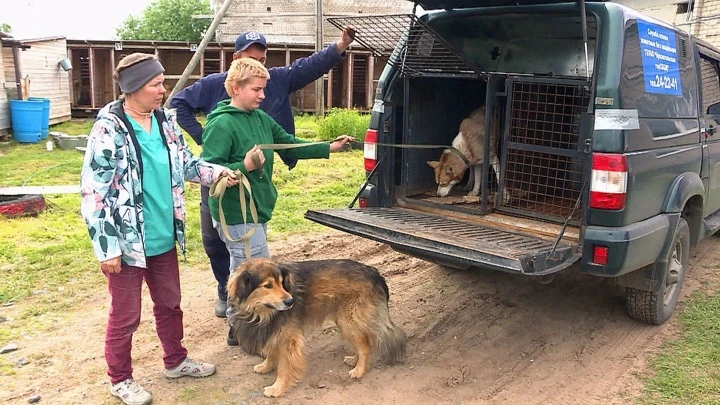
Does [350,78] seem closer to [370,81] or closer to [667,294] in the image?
[370,81]

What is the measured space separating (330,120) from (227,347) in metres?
8.80

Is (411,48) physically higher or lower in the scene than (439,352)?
higher

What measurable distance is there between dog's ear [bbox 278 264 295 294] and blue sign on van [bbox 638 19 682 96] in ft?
7.98

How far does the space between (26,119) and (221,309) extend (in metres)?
11.1

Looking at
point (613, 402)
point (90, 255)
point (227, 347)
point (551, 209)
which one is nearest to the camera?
point (613, 402)

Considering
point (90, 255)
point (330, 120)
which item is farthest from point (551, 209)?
point (330, 120)

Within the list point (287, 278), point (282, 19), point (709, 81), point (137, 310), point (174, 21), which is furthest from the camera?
point (174, 21)

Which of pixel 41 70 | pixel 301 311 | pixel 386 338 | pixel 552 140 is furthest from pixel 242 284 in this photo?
pixel 41 70

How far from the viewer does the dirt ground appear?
3.22 m

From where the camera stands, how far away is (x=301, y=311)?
3.29 meters

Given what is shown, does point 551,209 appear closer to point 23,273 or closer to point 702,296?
point 702,296

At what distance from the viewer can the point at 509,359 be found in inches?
145

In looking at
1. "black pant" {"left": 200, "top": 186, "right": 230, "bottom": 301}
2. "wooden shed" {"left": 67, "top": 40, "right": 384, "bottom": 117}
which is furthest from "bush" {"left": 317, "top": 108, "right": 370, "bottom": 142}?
"black pant" {"left": 200, "top": 186, "right": 230, "bottom": 301}

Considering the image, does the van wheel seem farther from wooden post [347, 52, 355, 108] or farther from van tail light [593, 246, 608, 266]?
wooden post [347, 52, 355, 108]
